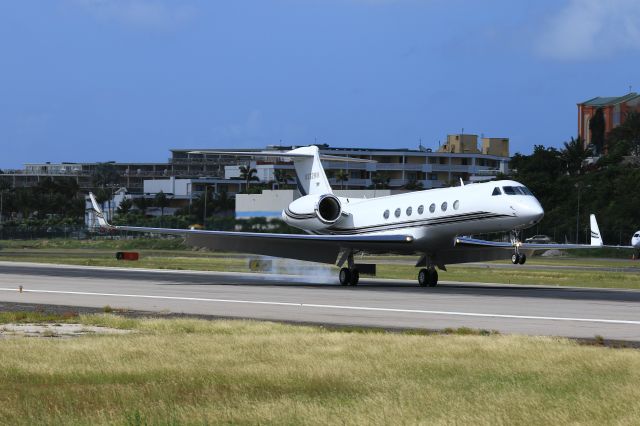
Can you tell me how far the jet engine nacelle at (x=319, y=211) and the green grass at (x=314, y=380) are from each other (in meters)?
22.8

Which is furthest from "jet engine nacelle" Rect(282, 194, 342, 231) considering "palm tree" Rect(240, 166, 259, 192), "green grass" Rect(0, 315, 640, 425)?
"palm tree" Rect(240, 166, 259, 192)

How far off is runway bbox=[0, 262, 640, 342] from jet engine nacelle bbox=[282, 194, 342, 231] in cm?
294

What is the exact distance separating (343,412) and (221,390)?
199 cm

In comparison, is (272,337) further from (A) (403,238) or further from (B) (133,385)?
(A) (403,238)

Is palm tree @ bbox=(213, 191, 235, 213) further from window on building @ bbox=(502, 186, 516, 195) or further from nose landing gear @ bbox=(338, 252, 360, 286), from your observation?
window on building @ bbox=(502, 186, 516, 195)

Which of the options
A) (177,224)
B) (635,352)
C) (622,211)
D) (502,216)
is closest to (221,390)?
(635,352)

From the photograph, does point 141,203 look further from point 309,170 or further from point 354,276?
point 354,276

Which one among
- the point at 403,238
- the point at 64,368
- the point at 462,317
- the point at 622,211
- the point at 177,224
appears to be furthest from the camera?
the point at 622,211

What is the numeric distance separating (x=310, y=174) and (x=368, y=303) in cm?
1685

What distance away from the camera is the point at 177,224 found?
91.8 meters

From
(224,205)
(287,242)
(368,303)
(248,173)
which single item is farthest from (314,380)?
(248,173)

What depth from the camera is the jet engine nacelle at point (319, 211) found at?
41.1 meters

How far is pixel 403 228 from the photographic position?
126 feet

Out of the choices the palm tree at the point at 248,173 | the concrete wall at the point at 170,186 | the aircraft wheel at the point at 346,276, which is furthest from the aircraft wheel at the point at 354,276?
the palm tree at the point at 248,173
